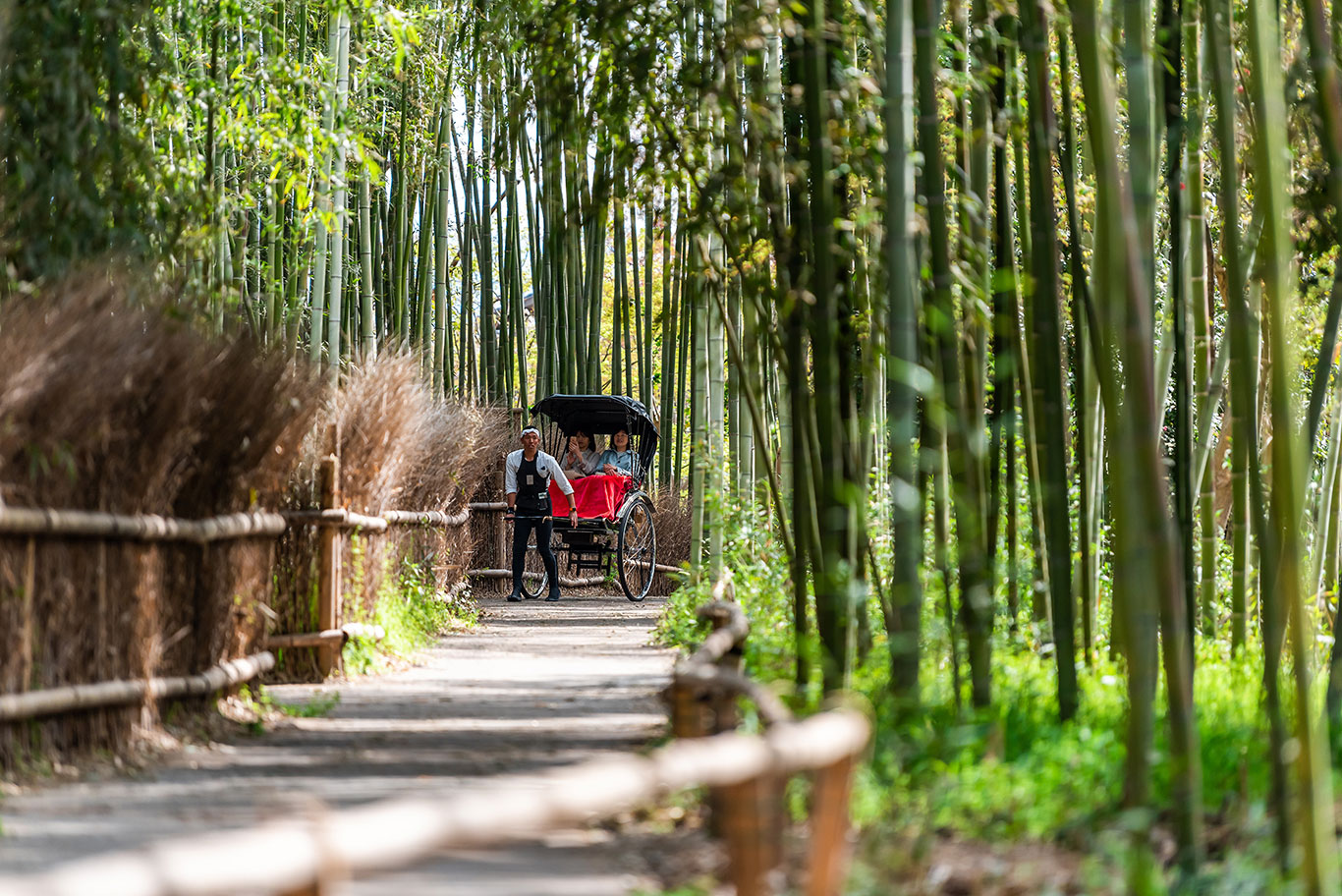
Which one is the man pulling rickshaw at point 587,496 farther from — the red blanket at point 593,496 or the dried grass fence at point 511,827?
the dried grass fence at point 511,827

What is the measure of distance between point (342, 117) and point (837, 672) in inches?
163

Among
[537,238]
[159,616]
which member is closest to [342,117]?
[159,616]

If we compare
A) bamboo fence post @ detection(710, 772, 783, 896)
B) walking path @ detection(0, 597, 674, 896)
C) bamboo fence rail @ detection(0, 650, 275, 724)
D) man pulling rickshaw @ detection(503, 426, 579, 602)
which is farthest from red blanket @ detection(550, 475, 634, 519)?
bamboo fence post @ detection(710, 772, 783, 896)

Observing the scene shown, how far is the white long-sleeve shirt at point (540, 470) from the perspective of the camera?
38.9ft

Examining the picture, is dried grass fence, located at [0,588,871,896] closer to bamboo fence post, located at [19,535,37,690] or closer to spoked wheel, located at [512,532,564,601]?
bamboo fence post, located at [19,535,37,690]

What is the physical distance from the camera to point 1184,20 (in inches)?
218

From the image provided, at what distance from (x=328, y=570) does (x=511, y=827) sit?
5.16 m

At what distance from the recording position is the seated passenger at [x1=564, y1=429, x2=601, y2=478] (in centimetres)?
1283

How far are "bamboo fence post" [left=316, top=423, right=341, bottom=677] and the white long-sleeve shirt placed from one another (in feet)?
16.2

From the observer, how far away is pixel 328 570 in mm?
6789

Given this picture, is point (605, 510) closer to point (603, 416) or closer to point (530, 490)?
point (530, 490)

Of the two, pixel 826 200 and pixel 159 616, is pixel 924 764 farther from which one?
pixel 159 616

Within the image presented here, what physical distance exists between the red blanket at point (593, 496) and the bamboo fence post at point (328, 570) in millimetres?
5529

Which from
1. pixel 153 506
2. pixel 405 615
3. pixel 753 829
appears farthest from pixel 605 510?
pixel 753 829
